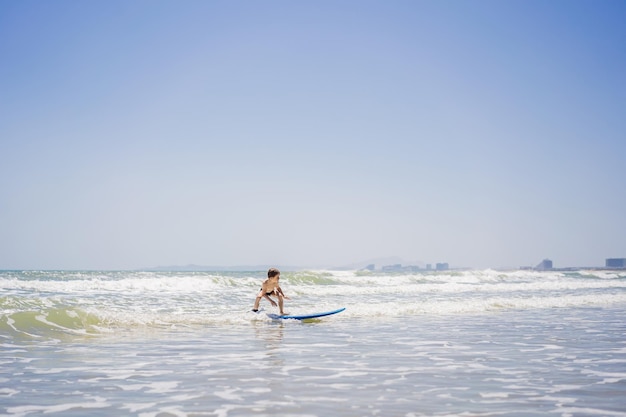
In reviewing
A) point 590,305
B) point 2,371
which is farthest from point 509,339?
point 590,305

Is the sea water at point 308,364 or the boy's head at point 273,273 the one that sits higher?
the boy's head at point 273,273

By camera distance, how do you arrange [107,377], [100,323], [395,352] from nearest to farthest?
[107,377]
[395,352]
[100,323]

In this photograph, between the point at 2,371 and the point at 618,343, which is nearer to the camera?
the point at 2,371

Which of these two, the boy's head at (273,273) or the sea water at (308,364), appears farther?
the boy's head at (273,273)

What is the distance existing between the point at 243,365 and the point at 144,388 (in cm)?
193

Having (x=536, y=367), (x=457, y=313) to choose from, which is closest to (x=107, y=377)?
(x=536, y=367)

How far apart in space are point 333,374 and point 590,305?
16.9 metres

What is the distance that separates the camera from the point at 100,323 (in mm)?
14398

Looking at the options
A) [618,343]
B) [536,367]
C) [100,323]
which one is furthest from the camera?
[100,323]

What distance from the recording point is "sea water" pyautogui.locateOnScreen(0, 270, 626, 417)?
620 cm

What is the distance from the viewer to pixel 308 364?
8.79 meters

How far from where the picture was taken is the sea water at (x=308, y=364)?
20.4 ft

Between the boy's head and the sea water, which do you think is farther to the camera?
the boy's head

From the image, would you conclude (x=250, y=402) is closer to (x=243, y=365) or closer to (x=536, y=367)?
(x=243, y=365)
